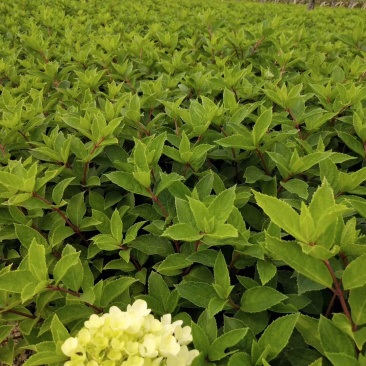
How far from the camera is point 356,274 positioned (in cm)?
99

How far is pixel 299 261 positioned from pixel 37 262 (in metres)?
0.85

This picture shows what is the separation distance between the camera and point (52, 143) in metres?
1.92

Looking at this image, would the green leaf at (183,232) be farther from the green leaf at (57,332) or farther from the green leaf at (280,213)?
the green leaf at (57,332)

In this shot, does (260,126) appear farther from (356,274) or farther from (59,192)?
(59,192)

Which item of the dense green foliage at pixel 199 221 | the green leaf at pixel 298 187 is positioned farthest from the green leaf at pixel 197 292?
the green leaf at pixel 298 187

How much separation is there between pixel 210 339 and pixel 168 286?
13.8 inches

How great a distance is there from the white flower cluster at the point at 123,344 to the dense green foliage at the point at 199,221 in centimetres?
11

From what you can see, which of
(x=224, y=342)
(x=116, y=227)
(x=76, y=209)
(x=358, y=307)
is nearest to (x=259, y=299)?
(x=224, y=342)

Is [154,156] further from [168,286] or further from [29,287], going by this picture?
[29,287]

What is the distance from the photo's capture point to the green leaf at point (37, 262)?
1.22 metres

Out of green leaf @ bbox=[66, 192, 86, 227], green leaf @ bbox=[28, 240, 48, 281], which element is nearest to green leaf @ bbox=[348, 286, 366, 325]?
green leaf @ bbox=[28, 240, 48, 281]

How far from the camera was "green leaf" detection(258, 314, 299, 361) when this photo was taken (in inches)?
41.8

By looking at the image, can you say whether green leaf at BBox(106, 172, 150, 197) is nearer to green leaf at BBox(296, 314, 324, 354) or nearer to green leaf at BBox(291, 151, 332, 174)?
green leaf at BBox(291, 151, 332, 174)

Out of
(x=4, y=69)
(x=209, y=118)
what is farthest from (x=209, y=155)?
(x=4, y=69)
